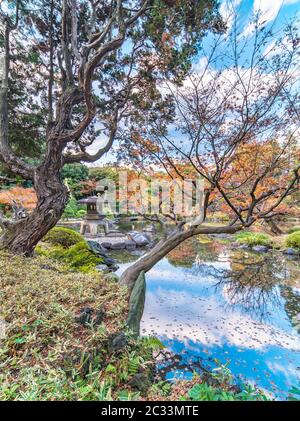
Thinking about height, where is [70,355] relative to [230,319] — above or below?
above

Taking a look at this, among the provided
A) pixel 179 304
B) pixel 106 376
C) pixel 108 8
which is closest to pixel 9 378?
pixel 106 376

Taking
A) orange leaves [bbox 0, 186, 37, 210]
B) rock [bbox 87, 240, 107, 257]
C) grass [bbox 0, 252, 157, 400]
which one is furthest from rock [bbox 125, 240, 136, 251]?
grass [bbox 0, 252, 157, 400]

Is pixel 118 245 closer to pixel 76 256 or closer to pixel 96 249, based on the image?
pixel 96 249

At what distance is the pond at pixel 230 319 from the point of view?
2.63m

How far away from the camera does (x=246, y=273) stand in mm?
5961

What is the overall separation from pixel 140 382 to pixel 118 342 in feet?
1.09

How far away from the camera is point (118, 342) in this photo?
1703 mm

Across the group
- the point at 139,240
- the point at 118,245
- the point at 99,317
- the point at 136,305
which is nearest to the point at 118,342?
the point at 99,317

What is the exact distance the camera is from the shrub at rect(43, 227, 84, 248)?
5.86 m

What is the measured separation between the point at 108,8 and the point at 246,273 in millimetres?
6934

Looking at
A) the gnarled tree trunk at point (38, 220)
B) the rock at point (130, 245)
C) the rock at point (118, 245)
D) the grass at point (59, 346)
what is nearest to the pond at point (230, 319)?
the grass at point (59, 346)

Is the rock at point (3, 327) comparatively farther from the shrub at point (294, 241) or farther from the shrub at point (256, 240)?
the shrub at point (294, 241)

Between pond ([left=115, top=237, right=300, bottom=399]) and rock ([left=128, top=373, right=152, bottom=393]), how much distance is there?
104cm

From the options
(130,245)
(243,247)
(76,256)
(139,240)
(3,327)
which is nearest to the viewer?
(3,327)
